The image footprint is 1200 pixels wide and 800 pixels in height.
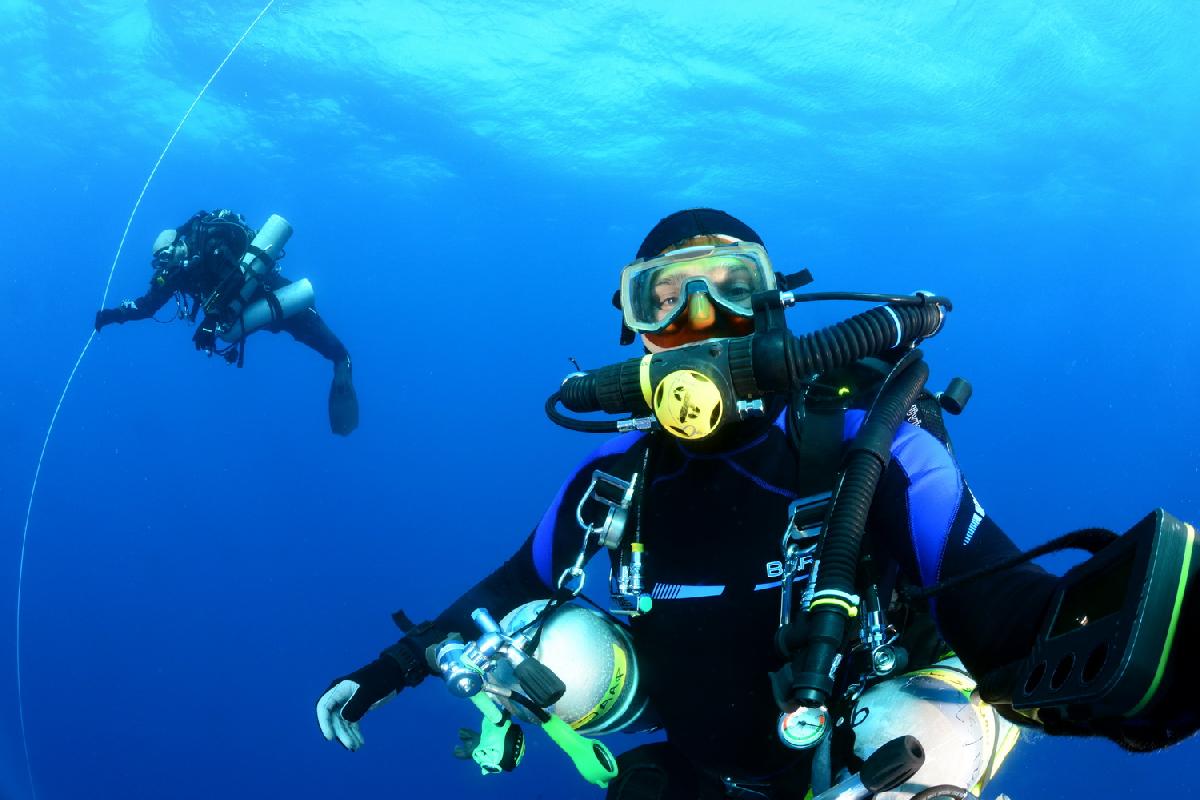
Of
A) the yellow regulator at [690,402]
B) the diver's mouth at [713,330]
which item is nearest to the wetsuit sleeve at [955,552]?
the yellow regulator at [690,402]

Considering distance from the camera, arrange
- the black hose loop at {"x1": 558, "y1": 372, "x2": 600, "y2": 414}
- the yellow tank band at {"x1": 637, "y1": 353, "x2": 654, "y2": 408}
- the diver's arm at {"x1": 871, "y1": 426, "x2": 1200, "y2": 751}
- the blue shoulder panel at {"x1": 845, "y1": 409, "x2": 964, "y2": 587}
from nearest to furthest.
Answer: the diver's arm at {"x1": 871, "y1": 426, "x2": 1200, "y2": 751}
the blue shoulder panel at {"x1": 845, "y1": 409, "x2": 964, "y2": 587}
the yellow tank band at {"x1": 637, "y1": 353, "x2": 654, "y2": 408}
the black hose loop at {"x1": 558, "y1": 372, "x2": 600, "y2": 414}

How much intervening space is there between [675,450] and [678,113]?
79.2 feet

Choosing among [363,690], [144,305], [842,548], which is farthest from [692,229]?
[144,305]

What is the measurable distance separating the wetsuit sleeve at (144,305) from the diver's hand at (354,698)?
8.78 m

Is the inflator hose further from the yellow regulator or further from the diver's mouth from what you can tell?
the diver's mouth

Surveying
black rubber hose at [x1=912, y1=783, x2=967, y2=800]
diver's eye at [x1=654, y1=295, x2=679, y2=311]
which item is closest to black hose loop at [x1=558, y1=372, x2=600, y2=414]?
diver's eye at [x1=654, y1=295, x2=679, y2=311]

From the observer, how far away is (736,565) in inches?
103

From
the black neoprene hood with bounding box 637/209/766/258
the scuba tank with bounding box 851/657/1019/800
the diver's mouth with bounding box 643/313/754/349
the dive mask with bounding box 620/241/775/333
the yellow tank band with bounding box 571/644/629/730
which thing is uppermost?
the black neoprene hood with bounding box 637/209/766/258

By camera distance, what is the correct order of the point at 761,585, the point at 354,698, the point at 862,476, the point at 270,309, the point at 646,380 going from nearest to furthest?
the point at 862,476
the point at 646,380
the point at 761,585
the point at 354,698
the point at 270,309

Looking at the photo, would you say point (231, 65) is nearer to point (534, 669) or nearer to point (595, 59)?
point (595, 59)

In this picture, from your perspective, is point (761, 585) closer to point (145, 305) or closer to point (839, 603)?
point (839, 603)

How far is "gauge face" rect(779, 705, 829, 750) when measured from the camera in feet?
5.79

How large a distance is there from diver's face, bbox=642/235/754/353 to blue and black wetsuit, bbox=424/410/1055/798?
413 millimetres

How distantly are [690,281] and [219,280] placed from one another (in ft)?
30.2
